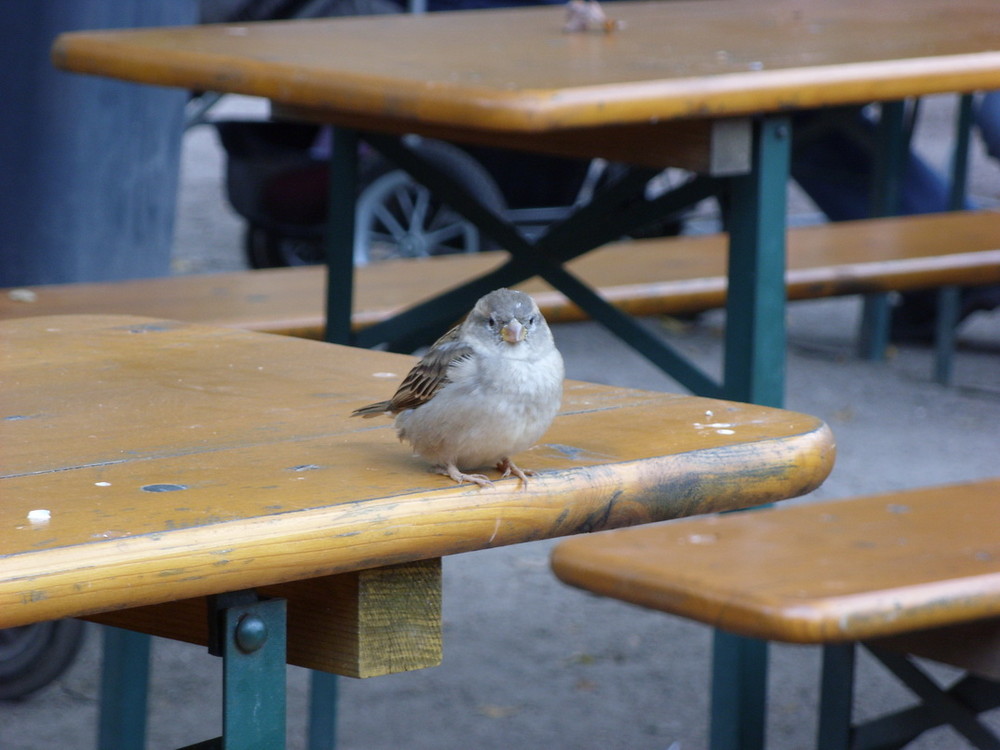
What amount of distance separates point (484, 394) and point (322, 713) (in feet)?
4.73

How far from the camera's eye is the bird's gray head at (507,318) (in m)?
1.25

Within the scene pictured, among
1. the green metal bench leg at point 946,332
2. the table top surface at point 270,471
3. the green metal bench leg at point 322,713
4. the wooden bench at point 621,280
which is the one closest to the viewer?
the table top surface at point 270,471

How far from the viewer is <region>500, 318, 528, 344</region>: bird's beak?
1240 mm

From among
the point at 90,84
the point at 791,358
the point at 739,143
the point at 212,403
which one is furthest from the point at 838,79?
the point at 791,358

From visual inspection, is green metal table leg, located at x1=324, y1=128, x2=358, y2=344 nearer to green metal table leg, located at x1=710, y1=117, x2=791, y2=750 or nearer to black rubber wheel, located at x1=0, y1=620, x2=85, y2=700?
black rubber wheel, located at x1=0, y1=620, x2=85, y2=700

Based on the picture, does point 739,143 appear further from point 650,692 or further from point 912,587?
point 650,692

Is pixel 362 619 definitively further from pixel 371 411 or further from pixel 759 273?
pixel 759 273

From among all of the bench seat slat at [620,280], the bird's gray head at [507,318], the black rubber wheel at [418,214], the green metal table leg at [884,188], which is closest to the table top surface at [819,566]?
the bird's gray head at [507,318]

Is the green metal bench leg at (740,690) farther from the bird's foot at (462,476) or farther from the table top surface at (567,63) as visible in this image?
the bird's foot at (462,476)

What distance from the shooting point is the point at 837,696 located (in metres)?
2.12

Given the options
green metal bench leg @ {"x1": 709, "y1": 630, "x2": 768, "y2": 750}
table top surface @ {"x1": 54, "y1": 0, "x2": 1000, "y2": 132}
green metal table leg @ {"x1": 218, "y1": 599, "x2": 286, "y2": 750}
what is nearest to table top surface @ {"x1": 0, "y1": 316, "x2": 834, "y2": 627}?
green metal table leg @ {"x1": 218, "y1": 599, "x2": 286, "y2": 750}

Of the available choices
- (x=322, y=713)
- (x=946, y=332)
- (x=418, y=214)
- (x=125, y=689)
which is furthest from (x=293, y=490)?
(x=418, y=214)

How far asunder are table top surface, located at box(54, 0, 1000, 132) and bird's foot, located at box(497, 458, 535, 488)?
2.39 feet

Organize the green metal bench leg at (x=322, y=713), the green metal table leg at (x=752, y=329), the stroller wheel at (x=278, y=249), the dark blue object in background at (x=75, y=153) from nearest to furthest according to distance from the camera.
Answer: the green metal table leg at (x=752, y=329)
the green metal bench leg at (x=322, y=713)
the dark blue object in background at (x=75, y=153)
the stroller wheel at (x=278, y=249)
